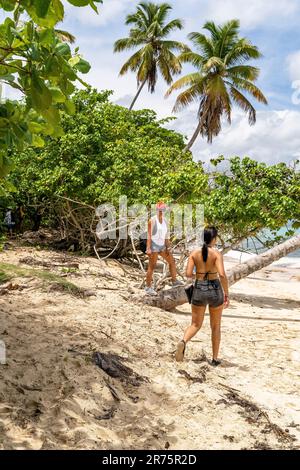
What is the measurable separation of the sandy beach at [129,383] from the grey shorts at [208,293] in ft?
2.61

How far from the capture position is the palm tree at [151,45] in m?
28.2

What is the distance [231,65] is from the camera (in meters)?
25.2

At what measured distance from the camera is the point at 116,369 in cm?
495

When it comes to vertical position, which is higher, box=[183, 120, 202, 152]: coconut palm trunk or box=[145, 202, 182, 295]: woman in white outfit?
box=[183, 120, 202, 152]: coconut palm trunk

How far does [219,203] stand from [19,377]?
6.55 metres

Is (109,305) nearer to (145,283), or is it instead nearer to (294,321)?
(145,283)

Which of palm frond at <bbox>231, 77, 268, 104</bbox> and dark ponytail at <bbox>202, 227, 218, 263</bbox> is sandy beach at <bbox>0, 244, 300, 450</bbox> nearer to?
dark ponytail at <bbox>202, 227, 218, 263</bbox>

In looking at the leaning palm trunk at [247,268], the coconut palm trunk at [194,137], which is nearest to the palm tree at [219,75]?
the coconut palm trunk at [194,137]

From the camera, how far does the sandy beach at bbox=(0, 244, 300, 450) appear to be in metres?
3.80

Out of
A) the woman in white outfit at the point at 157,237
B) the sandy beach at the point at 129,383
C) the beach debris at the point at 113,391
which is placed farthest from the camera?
the woman in white outfit at the point at 157,237

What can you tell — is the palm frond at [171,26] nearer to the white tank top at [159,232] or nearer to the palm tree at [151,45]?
the palm tree at [151,45]

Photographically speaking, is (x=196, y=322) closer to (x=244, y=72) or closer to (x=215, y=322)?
(x=215, y=322)

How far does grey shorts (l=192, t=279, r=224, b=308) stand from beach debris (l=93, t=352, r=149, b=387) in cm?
121

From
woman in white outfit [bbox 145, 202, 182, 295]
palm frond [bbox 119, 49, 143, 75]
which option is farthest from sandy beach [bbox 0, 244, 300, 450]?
palm frond [bbox 119, 49, 143, 75]
